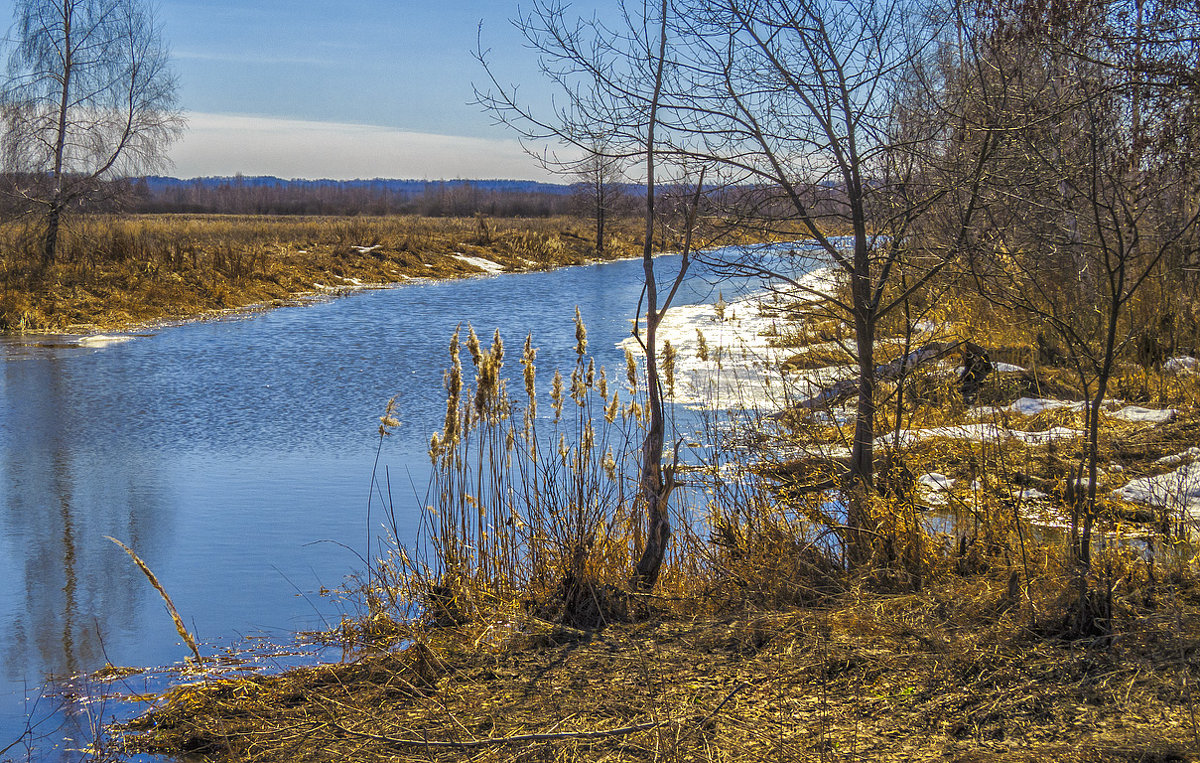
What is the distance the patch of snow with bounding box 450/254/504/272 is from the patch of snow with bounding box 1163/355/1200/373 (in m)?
29.2

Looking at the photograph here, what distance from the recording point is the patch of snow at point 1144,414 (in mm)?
8258

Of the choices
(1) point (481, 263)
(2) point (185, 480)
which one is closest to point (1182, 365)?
(2) point (185, 480)

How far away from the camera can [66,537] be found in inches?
256

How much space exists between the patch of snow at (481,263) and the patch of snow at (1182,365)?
29.2 meters

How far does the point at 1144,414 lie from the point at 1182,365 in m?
1.48

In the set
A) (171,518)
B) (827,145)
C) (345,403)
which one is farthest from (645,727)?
(345,403)

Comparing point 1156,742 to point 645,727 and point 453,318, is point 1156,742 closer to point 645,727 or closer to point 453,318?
point 645,727

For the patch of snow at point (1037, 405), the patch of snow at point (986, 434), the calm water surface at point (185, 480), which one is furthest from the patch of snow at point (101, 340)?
the patch of snow at point (1037, 405)

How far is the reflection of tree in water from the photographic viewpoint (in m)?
4.80

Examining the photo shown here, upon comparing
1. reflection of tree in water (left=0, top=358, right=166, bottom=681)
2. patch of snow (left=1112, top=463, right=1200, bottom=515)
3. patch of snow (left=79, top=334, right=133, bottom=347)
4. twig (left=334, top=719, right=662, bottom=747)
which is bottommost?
reflection of tree in water (left=0, top=358, right=166, bottom=681)

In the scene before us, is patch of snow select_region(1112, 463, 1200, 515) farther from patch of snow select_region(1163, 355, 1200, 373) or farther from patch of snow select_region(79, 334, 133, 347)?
patch of snow select_region(79, 334, 133, 347)

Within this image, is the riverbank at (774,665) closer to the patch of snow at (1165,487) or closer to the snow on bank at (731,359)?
the patch of snow at (1165,487)

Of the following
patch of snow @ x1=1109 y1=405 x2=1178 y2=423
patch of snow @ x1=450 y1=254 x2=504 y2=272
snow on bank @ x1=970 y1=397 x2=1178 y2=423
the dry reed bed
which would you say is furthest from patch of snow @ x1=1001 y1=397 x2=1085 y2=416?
patch of snow @ x1=450 y1=254 x2=504 y2=272

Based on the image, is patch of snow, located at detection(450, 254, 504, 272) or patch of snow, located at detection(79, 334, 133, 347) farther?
patch of snow, located at detection(450, 254, 504, 272)
